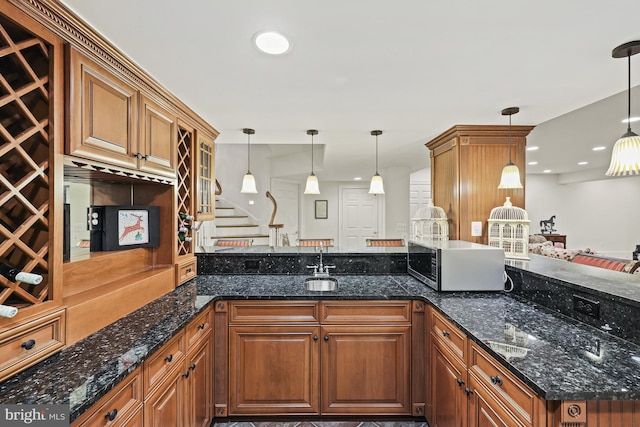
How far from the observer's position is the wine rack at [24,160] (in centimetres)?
104

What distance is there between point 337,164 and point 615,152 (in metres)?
3.57

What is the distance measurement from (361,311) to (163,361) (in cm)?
120

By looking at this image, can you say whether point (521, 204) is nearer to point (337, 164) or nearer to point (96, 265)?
point (337, 164)

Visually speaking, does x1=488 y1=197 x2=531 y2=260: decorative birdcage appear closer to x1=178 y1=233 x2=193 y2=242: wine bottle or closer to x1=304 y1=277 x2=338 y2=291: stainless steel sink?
x1=304 y1=277 x2=338 y2=291: stainless steel sink

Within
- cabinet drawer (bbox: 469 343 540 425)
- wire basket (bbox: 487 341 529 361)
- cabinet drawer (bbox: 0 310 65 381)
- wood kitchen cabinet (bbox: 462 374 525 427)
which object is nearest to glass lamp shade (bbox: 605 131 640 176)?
wire basket (bbox: 487 341 529 361)

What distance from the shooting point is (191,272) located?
2.48m

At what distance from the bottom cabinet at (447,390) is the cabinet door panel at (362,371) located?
0.69ft

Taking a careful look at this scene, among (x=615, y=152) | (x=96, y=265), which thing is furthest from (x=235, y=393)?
(x=615, y=152)

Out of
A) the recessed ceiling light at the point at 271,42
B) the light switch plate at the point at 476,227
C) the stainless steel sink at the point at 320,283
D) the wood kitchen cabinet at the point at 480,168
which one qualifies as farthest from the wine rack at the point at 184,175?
the light switch plate at the point at 476,227

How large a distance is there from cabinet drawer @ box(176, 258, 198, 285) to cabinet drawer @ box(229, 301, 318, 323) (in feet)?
1.62

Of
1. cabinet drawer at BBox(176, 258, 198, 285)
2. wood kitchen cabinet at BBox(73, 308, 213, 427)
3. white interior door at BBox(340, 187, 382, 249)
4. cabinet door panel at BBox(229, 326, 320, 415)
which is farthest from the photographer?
white interior door at BBox(340, 187, 382, 249)

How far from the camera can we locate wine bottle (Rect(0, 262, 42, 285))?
3.34ft

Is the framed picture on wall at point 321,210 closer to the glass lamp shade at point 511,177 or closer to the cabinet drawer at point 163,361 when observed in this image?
the glass lamp shade at point 511,177

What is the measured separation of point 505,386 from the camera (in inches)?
47.2
